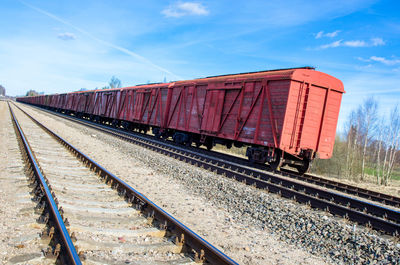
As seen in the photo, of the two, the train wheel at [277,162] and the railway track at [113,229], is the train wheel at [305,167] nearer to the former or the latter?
the train wheel at [277,162]

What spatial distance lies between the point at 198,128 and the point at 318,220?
9573 millimetres

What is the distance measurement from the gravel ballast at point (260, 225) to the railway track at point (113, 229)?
754mm

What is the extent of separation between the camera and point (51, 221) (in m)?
3.98

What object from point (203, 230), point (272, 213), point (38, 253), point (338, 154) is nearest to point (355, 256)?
point (272, 213)

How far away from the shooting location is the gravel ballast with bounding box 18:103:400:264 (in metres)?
4.37

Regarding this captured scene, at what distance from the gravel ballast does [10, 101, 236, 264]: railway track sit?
754 millimetres

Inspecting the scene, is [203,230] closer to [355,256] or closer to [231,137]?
[355,256]

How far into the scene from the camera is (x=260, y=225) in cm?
551

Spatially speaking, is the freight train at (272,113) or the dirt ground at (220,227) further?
the freight train at (272,113)

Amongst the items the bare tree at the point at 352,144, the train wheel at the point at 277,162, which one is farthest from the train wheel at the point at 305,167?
the bare tree at the point at 352,144

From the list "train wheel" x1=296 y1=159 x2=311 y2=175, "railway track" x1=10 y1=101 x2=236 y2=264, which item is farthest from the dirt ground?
"train wheel" x1=296 y1=159 x2=311 y2=175

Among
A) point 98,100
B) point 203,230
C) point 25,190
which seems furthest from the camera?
point 98,100

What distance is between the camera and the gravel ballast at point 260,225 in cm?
437

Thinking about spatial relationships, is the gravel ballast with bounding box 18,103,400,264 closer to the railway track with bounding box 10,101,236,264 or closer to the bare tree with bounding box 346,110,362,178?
the railway track with bounding box 10,101,236,264
